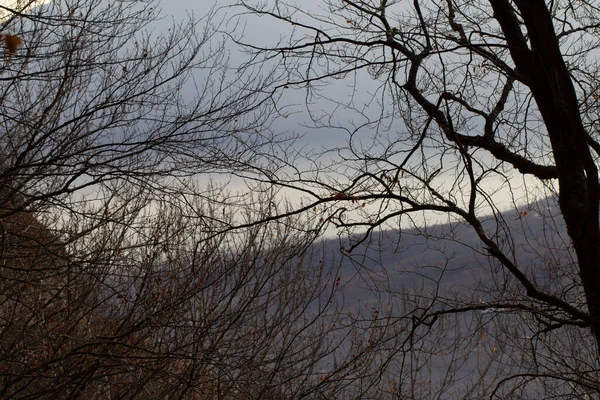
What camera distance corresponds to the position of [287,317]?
1069 cm

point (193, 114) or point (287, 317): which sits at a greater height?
point (193, 114)

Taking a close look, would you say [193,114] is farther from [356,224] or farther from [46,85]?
[356,224]

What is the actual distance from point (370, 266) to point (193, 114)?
256 cm

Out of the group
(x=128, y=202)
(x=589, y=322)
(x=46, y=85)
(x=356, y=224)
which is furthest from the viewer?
(x=128, y=202)

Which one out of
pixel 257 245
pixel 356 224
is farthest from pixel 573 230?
pixel 257 245

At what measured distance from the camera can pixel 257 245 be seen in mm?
10055

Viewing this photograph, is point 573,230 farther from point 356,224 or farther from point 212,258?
point 212,258

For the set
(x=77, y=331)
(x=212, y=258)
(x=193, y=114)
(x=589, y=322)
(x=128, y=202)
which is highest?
(x=193, y=114)

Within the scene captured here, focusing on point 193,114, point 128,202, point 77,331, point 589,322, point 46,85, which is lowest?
point 589,322

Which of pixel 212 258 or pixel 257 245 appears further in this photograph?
pixel 257 245

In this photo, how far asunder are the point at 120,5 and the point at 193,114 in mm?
1337

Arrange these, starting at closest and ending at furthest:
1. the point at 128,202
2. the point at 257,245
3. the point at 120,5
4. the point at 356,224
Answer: the point at 356,224
the point at 120,5
the point at 128,202
the point at 257,245

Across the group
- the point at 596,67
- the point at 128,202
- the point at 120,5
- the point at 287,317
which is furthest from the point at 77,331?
the point at 596,67

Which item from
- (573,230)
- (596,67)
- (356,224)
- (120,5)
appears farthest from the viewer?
(120,5)
